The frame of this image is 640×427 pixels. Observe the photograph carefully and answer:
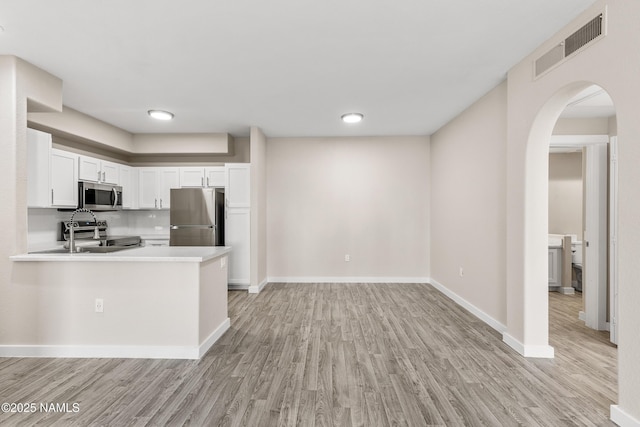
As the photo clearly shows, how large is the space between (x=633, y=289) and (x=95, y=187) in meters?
5.97

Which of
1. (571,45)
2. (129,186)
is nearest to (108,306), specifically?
(129,186)

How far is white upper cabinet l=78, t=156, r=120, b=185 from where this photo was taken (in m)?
4.64

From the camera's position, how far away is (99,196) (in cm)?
491

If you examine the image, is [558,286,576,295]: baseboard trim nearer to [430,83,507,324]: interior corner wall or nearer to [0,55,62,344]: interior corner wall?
[430,83,507,324]: interior corner wall

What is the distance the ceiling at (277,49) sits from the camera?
2271 mm

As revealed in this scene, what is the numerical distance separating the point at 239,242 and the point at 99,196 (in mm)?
2182

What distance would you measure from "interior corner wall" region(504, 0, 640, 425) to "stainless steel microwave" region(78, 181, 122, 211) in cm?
533

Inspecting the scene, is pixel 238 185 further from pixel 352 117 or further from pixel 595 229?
pixel 595 229

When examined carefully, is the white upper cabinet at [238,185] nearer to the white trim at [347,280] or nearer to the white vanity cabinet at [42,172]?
the white trim at [347,280]

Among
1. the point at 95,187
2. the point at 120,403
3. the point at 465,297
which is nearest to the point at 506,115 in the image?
the point at 465,297

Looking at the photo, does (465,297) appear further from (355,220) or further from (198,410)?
(198,410)

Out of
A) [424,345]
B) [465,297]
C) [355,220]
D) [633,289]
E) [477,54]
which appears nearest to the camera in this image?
[633,289]

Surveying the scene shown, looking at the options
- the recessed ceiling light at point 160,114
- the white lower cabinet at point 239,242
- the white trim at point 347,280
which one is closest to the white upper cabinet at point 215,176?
the white lower cabinet at point 239,242

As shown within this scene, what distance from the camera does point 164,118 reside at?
4.71 meters
